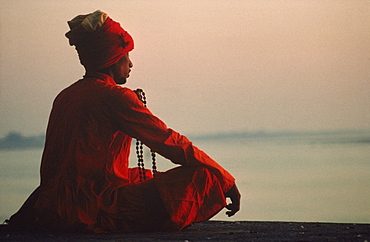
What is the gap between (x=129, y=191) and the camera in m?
4.91

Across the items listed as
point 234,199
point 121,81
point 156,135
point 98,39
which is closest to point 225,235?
point 234,199

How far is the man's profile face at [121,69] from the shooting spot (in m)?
5.16

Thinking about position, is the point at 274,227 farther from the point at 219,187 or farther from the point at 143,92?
the point at 143,92

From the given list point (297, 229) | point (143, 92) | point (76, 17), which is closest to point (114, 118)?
point (143, 92)

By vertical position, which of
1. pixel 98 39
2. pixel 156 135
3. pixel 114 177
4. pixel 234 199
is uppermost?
pixel 98 39

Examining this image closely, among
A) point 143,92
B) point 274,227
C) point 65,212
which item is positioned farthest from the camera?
point 274,227

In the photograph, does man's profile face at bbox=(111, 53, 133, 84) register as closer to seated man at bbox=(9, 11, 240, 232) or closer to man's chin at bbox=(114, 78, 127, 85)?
man's chin at bbox=(114, 78, 127, 85)

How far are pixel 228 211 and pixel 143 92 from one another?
1093 mm

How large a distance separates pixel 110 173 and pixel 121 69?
2.57ft

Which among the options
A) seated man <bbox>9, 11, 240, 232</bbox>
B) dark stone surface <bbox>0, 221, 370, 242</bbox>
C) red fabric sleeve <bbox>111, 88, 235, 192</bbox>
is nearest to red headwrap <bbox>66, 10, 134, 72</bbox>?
seated man <bbox>9, 11, 240, 232</bbox>

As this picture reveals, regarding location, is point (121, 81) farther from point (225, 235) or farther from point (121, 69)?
point (225, 235)

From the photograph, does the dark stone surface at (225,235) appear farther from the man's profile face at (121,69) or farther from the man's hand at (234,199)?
the man's profile face at (121,69)

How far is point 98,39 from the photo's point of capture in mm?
5023

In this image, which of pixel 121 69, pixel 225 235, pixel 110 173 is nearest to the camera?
pixel 225 235
